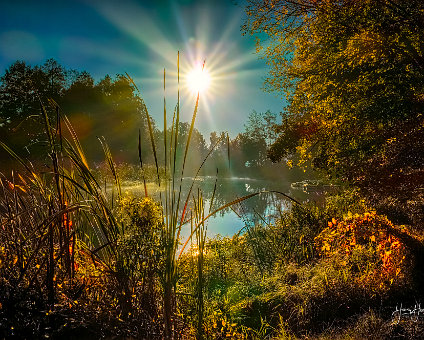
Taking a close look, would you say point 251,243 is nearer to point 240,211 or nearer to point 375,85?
point 240,211

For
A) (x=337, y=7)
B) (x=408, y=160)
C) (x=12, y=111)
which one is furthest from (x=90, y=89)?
(x=408, y=160)

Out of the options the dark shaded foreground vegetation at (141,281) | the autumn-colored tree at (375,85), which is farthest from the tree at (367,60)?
the dark shaded foreground vegetation at (141,281)

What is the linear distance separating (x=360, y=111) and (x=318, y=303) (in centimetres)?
449

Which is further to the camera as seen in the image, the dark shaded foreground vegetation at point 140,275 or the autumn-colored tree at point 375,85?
the autumn-colored tree at point 375,85

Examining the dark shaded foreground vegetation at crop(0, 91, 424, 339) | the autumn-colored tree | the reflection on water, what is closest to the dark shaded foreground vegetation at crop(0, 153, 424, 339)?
the dark shaded foreground vegetation at crop(0, 91, 424, 339)

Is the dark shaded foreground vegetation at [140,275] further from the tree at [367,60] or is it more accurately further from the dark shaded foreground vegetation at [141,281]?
the tree at [367,60]

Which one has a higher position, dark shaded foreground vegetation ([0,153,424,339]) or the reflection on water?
the reflection on water

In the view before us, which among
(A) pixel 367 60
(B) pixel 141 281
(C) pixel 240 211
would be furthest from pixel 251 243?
(A) pixel 367 60

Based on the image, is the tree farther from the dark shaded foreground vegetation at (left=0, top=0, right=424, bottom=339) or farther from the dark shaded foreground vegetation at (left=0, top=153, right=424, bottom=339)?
the dark shaded foreground vegetation at (left=0, top=153, right=424, bottom=339)

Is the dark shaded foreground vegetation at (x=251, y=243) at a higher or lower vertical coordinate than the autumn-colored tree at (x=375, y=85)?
lower

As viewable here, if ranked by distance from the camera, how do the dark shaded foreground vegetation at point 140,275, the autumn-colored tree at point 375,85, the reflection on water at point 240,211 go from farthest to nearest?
the autumn-colored tree at point 375,85 < the reflection on water at point 240,211 < the dark shaded foreground vegetation at point 140,275

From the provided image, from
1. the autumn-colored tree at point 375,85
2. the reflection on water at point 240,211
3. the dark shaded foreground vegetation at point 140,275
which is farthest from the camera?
the autumn-colored tree at point 375,85

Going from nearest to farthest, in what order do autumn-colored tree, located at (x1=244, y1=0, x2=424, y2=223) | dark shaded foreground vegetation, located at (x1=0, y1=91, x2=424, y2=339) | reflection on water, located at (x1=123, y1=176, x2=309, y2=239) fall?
dark shaded foreground vegetation, located at (x1=0, y1=91, x2=424, y2=339) < reflection on water, located at (x1=123, y1=176, x2=309, y2=239) < autumn-colored tree, located at (x1=244, y1=0, x2=424, y2=223)

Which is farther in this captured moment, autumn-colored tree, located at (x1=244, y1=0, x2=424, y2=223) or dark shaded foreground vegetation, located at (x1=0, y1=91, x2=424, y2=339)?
autumn-colored tree, located at (x1=244, y1=0, x2=424, y2=223)
